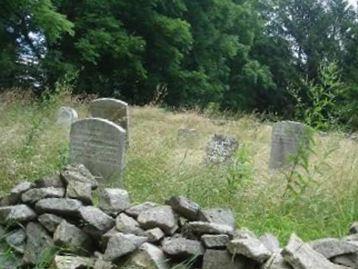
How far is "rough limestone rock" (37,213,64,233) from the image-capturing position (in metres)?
4.23

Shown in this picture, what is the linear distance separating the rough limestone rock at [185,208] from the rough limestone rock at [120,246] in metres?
0.49

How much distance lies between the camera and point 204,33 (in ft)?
97.3

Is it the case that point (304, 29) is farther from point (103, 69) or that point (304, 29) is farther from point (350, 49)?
point (103, 69)

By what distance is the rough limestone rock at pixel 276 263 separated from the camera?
3.51 meters

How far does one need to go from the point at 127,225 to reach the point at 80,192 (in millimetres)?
618

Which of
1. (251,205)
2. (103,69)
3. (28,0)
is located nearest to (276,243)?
(251,205)

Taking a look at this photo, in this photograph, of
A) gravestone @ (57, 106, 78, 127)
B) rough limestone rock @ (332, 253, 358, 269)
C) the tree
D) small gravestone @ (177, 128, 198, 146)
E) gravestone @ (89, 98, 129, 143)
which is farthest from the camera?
the tree

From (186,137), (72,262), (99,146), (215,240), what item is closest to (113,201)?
(72,262)

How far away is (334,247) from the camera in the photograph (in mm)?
3846

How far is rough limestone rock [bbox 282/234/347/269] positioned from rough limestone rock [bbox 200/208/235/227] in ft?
2.18

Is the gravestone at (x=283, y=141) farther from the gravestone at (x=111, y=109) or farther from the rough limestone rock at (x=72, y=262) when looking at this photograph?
the rough limestone rock at (x=72, y=262)

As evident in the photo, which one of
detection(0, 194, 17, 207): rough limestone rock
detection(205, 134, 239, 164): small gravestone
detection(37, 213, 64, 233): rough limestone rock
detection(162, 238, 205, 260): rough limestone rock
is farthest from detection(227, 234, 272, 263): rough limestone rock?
detection(205, 134, 239, 164): small gravestone

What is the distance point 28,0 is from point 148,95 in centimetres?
1039

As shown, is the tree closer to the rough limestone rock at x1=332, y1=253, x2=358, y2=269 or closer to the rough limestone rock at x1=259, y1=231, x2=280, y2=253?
the rough limestone rock at x1=259, y1=231, x2=280, y2=253
